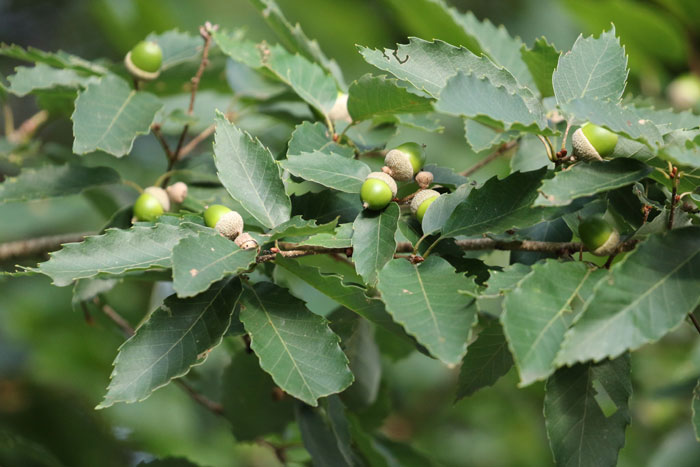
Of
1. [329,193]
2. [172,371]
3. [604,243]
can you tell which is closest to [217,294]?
[172,371]

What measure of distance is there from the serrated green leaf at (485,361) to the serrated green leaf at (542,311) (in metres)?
0.20

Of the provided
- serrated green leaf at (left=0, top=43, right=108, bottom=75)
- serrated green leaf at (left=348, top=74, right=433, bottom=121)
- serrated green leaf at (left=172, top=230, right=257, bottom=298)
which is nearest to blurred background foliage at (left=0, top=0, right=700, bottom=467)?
serrated green leaf at (left=0, top=43, right=108, bottom=75)

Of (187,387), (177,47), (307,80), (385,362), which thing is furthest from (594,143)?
(385,362)

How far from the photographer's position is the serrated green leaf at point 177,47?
1.45 metres

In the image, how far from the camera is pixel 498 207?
2.94 ft

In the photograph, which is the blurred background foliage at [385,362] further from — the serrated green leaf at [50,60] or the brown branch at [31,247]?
the serrated green leaf at [50,60]

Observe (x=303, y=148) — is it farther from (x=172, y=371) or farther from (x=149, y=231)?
(x=172, y=371)

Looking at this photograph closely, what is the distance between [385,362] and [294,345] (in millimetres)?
1105

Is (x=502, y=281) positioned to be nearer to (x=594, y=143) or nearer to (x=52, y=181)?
(x=594, y=143)

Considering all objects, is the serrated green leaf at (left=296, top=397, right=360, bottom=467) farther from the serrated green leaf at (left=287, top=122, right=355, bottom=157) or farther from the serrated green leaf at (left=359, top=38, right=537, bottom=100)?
the serrated green leaf at (left=359, top=38, right=537, bottom=100)

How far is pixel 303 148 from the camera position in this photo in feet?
3.55

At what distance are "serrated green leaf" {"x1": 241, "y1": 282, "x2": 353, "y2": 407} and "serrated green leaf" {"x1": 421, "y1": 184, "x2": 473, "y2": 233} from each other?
19cm

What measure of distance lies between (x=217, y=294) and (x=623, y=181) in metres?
0.52

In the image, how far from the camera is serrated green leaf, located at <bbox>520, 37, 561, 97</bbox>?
3.64 ft
